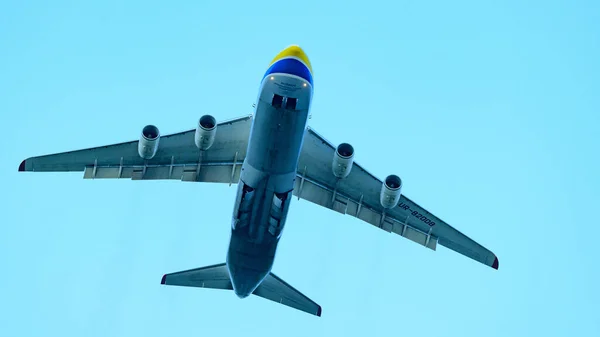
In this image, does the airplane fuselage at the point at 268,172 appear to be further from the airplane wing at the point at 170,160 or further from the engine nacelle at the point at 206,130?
the airplane wing at the point at 170,160

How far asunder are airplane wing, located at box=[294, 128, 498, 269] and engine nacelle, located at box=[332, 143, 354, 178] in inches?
50.1

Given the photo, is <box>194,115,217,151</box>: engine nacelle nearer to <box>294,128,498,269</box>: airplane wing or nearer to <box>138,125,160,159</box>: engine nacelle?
<box>138,125,160,159</box>: engine nacelle

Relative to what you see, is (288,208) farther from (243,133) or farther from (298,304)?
(298,304)

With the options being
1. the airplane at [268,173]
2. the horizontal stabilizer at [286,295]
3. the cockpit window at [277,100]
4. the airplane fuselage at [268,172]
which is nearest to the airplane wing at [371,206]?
the airplane at [268,173]

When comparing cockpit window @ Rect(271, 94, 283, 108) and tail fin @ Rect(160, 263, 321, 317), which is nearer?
cockpit window @ Rect(271, 94, 283, 108)

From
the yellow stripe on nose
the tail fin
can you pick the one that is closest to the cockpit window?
the yellow stripe on nose

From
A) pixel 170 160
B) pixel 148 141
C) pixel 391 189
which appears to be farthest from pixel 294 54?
pixel 170 160

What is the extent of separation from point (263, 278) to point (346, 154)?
18.3 ft

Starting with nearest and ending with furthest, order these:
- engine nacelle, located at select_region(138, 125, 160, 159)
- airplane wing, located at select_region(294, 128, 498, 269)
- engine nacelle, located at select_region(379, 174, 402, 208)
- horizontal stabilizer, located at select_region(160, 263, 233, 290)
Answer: engine nacelle, located at select_region(138, 125, 160, 159)
engine nacelle, located at select_region(379, 174, 402, 208)
airplane wing, located at select_region(294, 128, 498, 269)
horizontal stabilizer, located at select_region(160, 263, 233, 290)

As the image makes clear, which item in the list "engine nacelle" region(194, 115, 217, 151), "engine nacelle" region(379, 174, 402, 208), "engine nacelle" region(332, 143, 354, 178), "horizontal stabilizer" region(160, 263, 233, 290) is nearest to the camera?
"engine nacelle" region(194, 115, 217, 151)

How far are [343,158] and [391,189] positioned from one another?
1.86 m

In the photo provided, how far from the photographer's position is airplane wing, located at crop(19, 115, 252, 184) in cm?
2191

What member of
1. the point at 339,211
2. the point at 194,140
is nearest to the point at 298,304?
the point at 339,211

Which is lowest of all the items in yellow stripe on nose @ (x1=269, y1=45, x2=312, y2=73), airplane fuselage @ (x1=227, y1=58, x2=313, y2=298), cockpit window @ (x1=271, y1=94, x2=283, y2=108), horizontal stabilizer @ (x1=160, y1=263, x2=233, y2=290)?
horizontal stabilizer @ (x1=160, y1=263, x2=233, y2=290)
